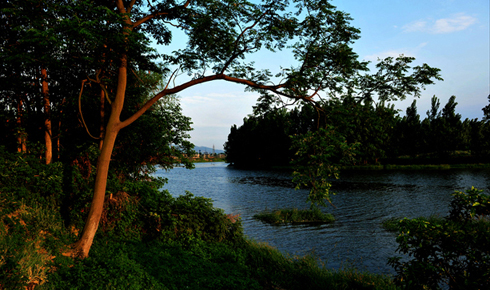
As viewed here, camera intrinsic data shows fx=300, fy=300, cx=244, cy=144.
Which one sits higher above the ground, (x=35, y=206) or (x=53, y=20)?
(x=53, y=20)

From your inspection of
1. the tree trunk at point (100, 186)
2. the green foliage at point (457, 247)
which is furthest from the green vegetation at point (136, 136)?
the green foliage at point (457, 247)

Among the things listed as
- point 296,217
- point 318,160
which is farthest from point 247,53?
point 296,217

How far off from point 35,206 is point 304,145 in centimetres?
801

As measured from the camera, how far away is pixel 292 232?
18531 mm

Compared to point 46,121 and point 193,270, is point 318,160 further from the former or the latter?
point 46,121

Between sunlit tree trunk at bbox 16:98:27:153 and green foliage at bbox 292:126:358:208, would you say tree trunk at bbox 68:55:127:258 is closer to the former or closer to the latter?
sunlit tree trunk at bbox 16:98:27:153

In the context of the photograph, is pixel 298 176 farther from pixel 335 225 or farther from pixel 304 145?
pixel 335 225

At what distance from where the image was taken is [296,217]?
69.9 feet

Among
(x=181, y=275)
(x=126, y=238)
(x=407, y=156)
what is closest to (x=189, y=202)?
(x=126, y=238)

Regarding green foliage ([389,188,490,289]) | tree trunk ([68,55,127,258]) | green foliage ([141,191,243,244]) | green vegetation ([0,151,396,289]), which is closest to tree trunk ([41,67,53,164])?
green vegetation ([0,151,396,289])

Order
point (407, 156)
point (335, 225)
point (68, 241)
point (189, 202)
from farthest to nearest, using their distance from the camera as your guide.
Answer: point (407, 156) → point (335, 225) → point (189, 202) → point (68, 241)

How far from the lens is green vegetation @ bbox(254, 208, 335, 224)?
21.1m

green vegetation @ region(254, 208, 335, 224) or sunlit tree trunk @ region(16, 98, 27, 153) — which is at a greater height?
sunlit tree trunk @ region(16, 98, 27, 153)

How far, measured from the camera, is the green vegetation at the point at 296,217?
2111 cm
